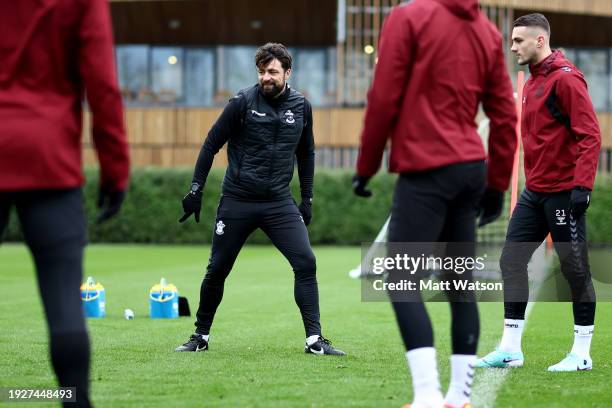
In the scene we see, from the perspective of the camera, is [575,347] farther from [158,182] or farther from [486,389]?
[158,182]

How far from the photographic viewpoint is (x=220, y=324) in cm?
953

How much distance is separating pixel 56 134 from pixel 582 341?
4076 mm

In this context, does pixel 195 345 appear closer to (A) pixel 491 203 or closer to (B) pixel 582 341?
(B) pixel 582 341

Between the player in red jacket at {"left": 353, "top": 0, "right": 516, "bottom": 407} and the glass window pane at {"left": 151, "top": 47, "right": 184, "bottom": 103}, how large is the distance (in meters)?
26.4

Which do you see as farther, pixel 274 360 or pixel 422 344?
pixel 274 360

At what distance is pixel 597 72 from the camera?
3152 centimetres

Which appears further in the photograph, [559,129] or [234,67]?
[234,67]

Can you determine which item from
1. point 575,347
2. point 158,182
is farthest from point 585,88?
point 158,182

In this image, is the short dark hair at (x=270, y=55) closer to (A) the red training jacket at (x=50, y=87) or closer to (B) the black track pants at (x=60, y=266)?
(A) the red training jacket at (x=50, y=87)

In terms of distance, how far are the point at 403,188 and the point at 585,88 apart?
91.3 inches

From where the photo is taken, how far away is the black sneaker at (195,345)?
293 inches

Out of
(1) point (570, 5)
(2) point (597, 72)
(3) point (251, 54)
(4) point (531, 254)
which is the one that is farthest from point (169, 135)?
(4) point (531, 254)

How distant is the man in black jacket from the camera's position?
23.8 ft

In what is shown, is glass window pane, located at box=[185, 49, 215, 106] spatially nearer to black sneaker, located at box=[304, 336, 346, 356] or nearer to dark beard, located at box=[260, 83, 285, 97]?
dark beard, located at box=[260, 83, 285, 97]
